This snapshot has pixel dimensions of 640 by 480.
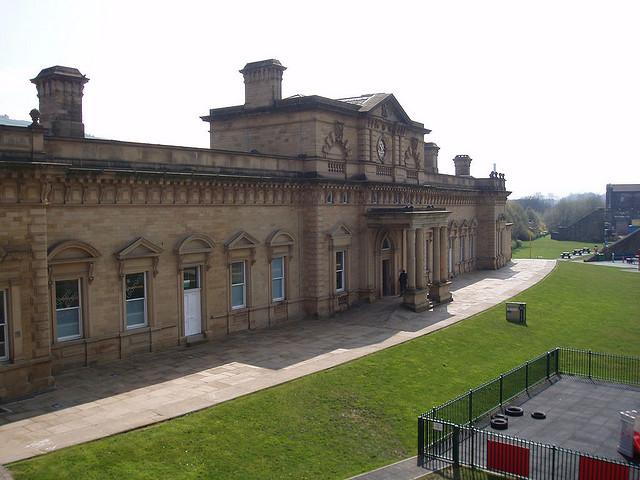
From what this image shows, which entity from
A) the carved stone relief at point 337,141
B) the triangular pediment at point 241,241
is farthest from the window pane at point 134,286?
the carved stone relief at point 337,141

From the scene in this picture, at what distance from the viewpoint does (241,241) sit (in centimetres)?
2741

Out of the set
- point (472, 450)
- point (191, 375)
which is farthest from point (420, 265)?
point (472, 450)

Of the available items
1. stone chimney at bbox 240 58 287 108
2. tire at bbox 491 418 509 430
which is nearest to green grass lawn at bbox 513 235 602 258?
stone chimney at bbox 240 58 287 108

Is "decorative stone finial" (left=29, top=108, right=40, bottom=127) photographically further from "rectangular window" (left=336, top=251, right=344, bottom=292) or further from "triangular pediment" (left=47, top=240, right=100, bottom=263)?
"rectangular window" (left=336, top=251, right=344, bottom=292)

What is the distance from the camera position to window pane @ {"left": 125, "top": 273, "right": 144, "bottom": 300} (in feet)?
75.0

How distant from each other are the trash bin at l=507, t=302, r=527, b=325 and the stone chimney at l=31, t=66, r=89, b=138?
77.2ft

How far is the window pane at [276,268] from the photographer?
Answer: 98.0ft

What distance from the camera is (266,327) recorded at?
29016 millimetres

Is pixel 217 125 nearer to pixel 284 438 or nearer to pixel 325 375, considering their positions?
pixel 325 375

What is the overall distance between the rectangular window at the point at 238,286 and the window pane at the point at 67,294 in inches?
304

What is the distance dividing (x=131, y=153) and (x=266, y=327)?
35.5ft

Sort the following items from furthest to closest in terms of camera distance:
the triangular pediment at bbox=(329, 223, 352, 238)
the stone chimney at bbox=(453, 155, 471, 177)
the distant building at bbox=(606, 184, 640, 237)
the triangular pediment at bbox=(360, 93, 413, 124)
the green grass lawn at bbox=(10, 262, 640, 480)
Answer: the distant building at bbox=(606, 184, 640, 237)
the stone chimney at bbox=(453, 155, 471, 177)
the triangular pediment at bbox=(360, 93, 413, 124)
the triangular pediment at bbox=(329, 223, 352, 238)
the green grass lawn at bbox=(10, 262, 640, 480)

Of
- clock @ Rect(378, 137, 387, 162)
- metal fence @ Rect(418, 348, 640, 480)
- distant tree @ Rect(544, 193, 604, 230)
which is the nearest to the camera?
metal fence @ Rect(418, 348, 640, 480)

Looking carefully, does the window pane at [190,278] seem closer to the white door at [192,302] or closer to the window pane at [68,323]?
the white door at [192,302]
